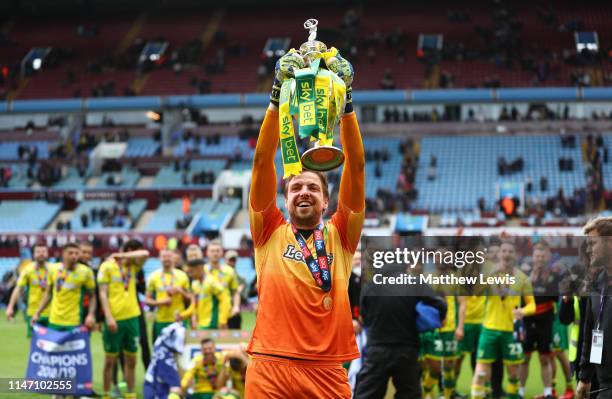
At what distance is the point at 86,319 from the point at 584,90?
3675 cm

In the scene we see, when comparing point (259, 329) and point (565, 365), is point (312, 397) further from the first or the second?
point (565, 365)

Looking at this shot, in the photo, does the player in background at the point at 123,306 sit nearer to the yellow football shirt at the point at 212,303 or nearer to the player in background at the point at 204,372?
the yellow football shirt at the point at 212,303

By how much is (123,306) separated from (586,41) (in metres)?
41.1

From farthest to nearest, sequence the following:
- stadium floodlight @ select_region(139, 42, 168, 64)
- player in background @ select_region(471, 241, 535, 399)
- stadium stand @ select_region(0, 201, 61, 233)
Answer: stadium floodlight @ select_region(139, 42, 168, 64) → stadium stand @ select_region(0, 201, 61, 233) → player in background @ select_region(471, 241, 535, 399)

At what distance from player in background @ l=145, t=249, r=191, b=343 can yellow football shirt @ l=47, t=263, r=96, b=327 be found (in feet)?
3.44

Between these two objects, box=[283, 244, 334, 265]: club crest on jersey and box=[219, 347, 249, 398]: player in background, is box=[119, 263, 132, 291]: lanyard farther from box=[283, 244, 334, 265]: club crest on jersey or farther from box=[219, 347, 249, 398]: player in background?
box=[283, 244, 334, 265]: club crest on jersey

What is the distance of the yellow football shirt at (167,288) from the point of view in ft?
40.1

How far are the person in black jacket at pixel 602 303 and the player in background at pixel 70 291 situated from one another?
264 inches

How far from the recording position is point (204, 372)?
941cm

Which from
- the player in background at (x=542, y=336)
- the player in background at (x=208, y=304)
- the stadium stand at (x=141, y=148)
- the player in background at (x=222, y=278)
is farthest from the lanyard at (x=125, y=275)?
the stadium stand at (x=141, y=148)

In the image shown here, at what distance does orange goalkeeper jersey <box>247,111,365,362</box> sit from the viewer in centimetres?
467

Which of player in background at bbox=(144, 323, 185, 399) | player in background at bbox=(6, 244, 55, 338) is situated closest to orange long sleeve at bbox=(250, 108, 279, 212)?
player in background at bbox=(144, 323, 185, 399)

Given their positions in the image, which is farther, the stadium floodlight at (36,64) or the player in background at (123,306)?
the stadium floodlight at (36,64)

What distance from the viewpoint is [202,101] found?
4784cm
